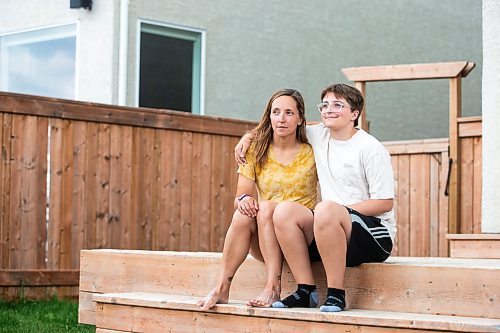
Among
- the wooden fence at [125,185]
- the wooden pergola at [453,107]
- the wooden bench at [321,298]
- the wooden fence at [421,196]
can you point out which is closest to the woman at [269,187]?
the wooden bench at [321,298]

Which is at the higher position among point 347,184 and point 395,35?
point 395,35

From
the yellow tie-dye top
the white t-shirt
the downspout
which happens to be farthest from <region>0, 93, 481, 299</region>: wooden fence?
the white t-shirt

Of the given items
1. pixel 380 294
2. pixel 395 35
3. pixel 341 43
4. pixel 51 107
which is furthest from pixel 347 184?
pixel 395 35

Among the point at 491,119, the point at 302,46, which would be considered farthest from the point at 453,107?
the point at 302,46

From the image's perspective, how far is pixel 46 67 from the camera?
33.1 feet

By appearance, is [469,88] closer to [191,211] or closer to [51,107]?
[191,211]

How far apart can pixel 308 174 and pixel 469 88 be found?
896 centimetres

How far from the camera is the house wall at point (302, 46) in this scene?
991 cm

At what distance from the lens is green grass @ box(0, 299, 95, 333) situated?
6238mm

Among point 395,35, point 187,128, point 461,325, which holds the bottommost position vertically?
point 461,325

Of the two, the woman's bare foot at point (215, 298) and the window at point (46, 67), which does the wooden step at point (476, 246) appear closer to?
the woman's bare foot at point (215, 298)

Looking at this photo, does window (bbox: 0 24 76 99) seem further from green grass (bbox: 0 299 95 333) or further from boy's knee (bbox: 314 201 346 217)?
boy's knee (bbox: 314 201 346 217)

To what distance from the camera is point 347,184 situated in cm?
475

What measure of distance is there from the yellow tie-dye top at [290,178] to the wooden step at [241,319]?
1.84 feet
